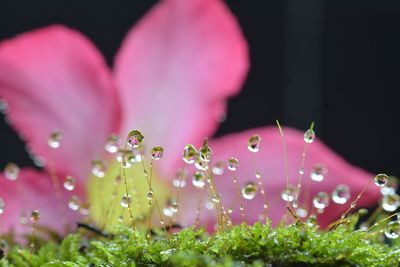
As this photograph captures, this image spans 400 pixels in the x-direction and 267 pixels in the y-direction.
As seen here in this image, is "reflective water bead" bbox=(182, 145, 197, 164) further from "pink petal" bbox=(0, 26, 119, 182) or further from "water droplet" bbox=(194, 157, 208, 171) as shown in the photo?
"pink petal" bbox=(0, 26, 119, 182)

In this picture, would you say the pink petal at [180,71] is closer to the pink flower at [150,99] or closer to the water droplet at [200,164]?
the pink flower at [150,99]

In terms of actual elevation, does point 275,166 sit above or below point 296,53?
below

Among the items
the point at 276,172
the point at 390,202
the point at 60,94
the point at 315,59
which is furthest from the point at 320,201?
the point at 315,59

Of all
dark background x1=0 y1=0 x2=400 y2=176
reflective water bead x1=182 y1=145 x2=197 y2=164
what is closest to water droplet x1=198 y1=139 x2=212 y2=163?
reflective water bead x1=182 y1=145 x2=197 y2=164

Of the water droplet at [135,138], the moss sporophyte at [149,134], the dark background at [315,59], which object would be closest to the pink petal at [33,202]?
the moss sporophyte at [149,134]

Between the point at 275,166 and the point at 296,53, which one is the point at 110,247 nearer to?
the point at 275,166

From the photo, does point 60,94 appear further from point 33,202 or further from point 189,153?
point 189,153

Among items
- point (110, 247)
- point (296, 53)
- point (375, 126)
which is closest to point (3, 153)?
point (296, 53)
